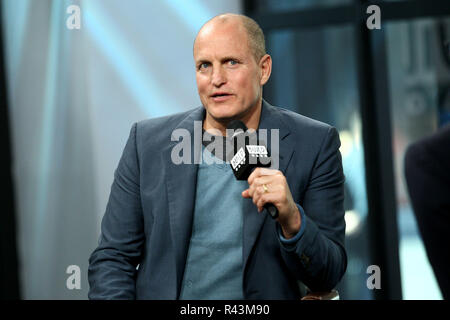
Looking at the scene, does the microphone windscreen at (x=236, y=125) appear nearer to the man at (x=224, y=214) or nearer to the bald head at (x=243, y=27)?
the man at (x=224, y=214)

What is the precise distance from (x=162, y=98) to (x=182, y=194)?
129 cm

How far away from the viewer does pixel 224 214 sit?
5.12ft

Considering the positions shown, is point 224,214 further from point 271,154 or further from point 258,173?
point 258,173

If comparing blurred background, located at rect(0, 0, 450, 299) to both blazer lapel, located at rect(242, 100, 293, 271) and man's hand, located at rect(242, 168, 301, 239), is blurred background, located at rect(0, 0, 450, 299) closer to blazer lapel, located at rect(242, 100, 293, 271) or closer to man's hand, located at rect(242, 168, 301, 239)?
blazer lapel, located at rect(242, 100, 293, 271)

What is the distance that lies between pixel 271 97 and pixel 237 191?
2.18m

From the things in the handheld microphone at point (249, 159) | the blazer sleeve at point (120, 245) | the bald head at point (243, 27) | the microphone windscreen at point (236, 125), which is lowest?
the blazer sleeve at point (120, 245)

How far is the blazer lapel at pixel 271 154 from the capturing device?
1.50 metres

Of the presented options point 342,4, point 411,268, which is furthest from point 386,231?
point 342,4

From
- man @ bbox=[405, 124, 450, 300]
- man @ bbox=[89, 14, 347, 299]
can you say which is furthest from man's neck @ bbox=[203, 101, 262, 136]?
man @ bbox=[405, 124, 450, 300]

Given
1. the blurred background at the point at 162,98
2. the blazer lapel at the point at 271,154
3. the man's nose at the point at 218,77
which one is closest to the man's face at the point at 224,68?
the man's nose at the point at 218,77

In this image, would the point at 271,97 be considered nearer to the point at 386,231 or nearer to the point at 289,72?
the point at 289,72

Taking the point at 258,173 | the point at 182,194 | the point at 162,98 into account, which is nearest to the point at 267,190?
the point at 258,173

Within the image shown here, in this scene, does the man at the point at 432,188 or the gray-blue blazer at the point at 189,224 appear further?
the gray-blue blazer at the point at 189,224
